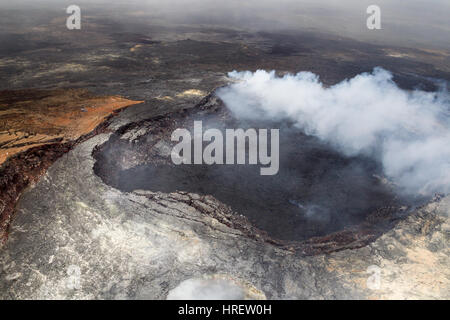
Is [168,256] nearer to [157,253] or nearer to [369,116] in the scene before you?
[157,253]

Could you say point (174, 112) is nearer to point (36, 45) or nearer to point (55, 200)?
point (55, 200)

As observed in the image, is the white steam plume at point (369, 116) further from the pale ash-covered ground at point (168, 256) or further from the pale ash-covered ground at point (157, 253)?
the pale ash-covered ground at point (168, 256)

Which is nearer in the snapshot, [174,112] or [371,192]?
[371,192]

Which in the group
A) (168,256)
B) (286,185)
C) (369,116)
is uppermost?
(369,116)

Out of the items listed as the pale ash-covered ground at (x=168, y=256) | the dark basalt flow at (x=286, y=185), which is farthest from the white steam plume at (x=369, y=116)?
the pale ash-covered ground at (x=168, y=256)

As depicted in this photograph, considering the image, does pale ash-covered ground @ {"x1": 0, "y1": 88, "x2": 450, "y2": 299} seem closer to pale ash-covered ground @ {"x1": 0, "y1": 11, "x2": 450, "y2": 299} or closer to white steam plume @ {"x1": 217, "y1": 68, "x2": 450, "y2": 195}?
pale ash-covered ground @ {"x1": 0, "y1": 11, "x2": 450, "y2": 299}

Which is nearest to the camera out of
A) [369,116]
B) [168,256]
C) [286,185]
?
[168,256]

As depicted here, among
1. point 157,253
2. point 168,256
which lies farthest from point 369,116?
point 157,253
